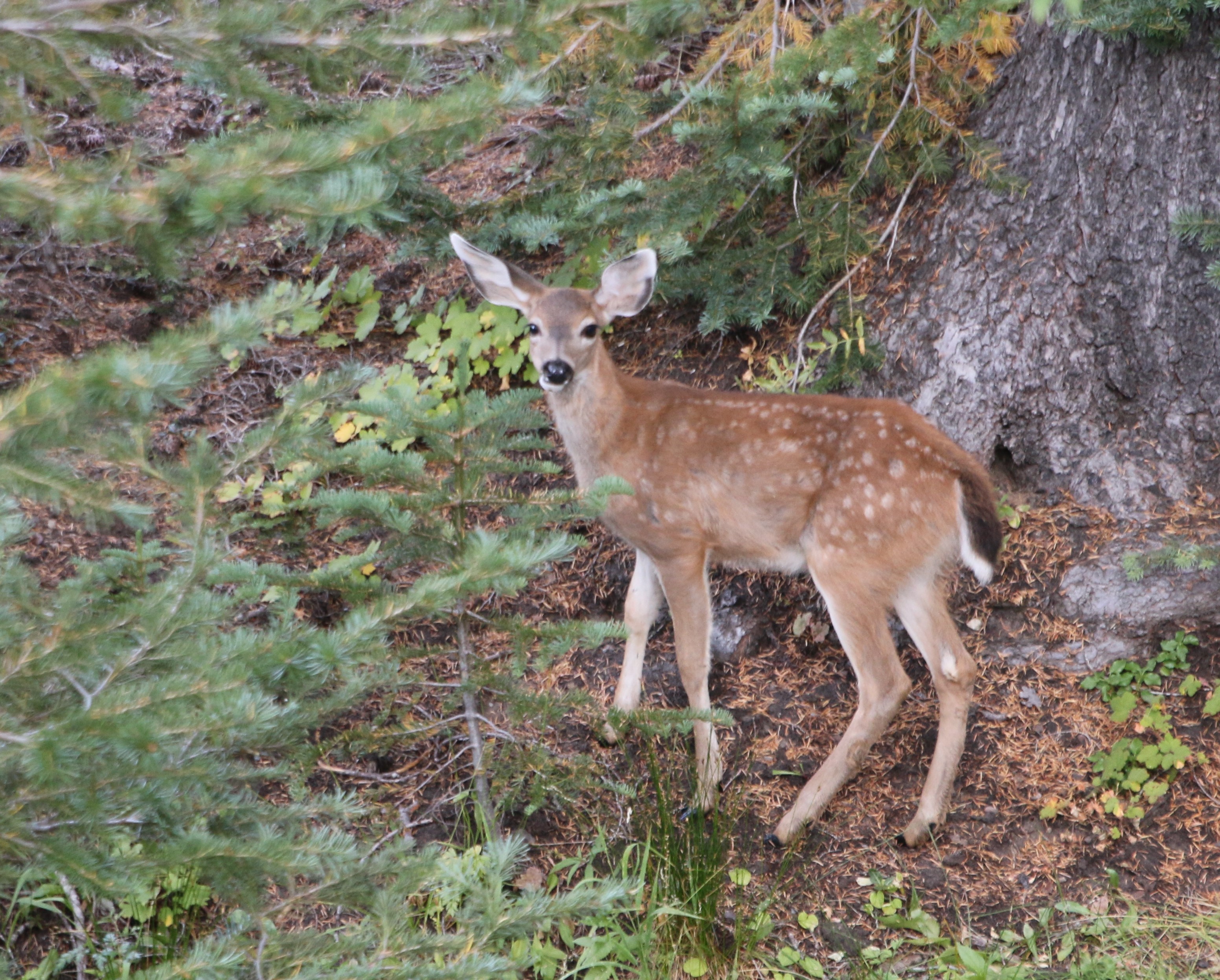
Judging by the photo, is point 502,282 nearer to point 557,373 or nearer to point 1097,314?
point 557,373

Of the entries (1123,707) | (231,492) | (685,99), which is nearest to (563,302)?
(685,99)

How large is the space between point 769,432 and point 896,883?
1861 millimetres

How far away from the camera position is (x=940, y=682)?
4.71m

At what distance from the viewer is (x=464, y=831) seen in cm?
452

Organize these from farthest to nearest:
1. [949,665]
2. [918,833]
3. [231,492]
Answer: [231,492], [949,665], [918,833]

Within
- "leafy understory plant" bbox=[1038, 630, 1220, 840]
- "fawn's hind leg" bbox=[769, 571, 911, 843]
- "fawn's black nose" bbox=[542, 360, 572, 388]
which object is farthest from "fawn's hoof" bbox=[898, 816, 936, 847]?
"fawn's black nose" bbox=[542, 360, 572, 388]

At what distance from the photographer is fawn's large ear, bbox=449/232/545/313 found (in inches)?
199

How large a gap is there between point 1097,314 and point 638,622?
2419 mm

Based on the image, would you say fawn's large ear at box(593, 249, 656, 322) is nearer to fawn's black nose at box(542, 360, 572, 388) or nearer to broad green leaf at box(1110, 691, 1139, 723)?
fawn's black nose at box(542, 360, 572, 388)

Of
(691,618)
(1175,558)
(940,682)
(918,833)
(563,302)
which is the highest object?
(563,302)

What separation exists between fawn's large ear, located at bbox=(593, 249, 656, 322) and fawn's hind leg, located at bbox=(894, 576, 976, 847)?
1695mm

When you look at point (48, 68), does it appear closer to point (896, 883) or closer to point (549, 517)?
point (549, 517)

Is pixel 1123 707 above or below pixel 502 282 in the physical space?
below

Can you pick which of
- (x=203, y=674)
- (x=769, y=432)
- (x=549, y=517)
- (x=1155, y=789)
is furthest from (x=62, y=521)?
(x=1155, y=789)
